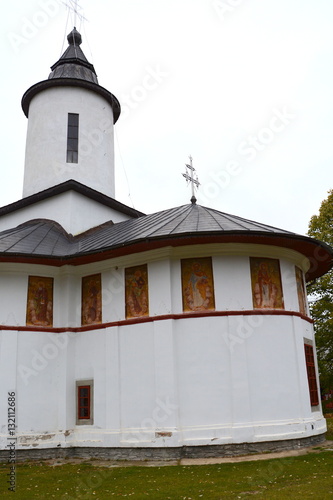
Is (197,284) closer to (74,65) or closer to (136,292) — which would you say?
(136,292)

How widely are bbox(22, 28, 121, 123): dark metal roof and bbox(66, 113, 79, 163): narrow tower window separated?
4.03 ft

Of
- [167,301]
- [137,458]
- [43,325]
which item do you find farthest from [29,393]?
[167,301]

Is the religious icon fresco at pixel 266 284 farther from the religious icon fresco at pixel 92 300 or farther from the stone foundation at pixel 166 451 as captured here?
the religious icon fresco at pixel 92 300

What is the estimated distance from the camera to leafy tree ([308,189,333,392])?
799 inches

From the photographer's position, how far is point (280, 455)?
9.82 m

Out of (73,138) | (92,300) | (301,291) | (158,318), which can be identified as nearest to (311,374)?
(301,291)

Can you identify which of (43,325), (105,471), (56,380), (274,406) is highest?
(43,325)

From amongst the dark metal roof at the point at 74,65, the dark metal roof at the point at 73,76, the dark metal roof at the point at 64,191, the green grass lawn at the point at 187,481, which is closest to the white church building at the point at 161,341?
the green grass lawn at the point at 187,481

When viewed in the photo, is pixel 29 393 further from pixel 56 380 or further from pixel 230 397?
pixel 230 397

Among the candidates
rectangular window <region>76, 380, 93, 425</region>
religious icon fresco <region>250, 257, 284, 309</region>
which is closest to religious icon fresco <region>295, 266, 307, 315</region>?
religious icon fresco <region>250, 257, 284, 309</region>

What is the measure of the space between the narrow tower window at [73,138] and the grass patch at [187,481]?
973cm

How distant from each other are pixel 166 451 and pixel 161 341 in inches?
88.1

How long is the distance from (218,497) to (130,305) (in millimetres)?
5576

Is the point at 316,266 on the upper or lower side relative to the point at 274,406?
upper
